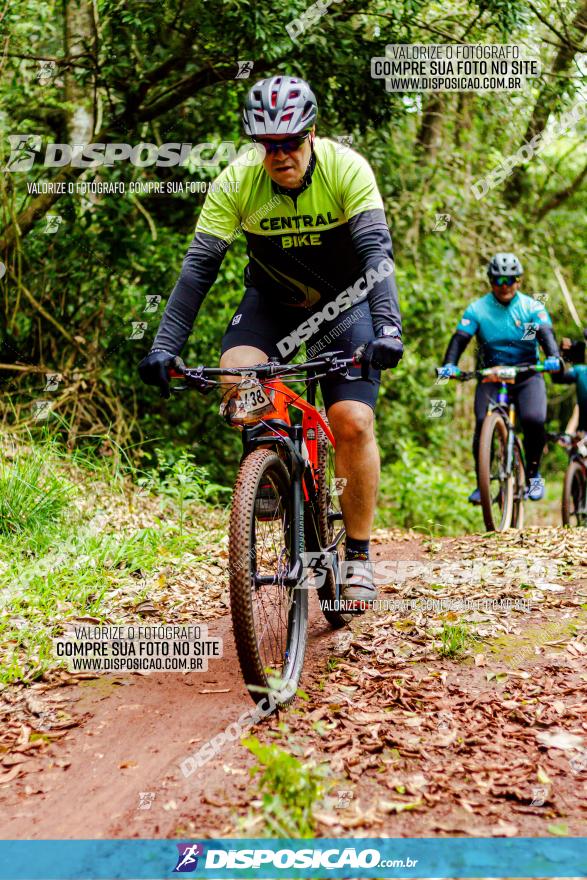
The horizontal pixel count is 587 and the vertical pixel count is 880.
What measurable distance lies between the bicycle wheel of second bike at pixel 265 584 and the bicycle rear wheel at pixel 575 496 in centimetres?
556

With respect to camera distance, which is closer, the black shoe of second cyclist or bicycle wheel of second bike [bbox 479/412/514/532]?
the black shoe of second cyclist

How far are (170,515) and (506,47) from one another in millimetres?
5557

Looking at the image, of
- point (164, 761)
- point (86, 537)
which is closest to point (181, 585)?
point (86, 537)

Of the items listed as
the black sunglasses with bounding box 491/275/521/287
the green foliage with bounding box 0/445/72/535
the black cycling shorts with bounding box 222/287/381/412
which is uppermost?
the black sunglasses with bounding box 491/275/521/287

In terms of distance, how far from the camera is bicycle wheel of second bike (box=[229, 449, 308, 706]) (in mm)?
2865

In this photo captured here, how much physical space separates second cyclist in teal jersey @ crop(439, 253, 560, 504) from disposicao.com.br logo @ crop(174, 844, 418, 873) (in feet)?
17.5

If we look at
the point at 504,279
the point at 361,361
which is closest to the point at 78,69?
the point at 504,279

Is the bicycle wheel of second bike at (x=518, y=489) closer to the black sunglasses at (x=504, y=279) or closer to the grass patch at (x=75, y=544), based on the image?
the black sunglasses at (x=504, y=279)

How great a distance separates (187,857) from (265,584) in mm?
1037

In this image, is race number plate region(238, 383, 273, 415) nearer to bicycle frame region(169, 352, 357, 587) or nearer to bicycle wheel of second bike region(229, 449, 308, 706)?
bicycle frame region(169, 352, 357, 587)

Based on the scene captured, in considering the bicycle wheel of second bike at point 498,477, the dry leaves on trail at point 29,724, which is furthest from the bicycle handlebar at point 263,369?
the bicycle wheel of second bike at point 498,477

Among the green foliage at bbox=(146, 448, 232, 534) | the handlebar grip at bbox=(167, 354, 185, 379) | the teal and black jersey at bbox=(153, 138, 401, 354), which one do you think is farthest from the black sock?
the green foliage at bbox=(146, 448, 232, 534)

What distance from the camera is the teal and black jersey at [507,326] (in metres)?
7.49

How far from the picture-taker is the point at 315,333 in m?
3.95
